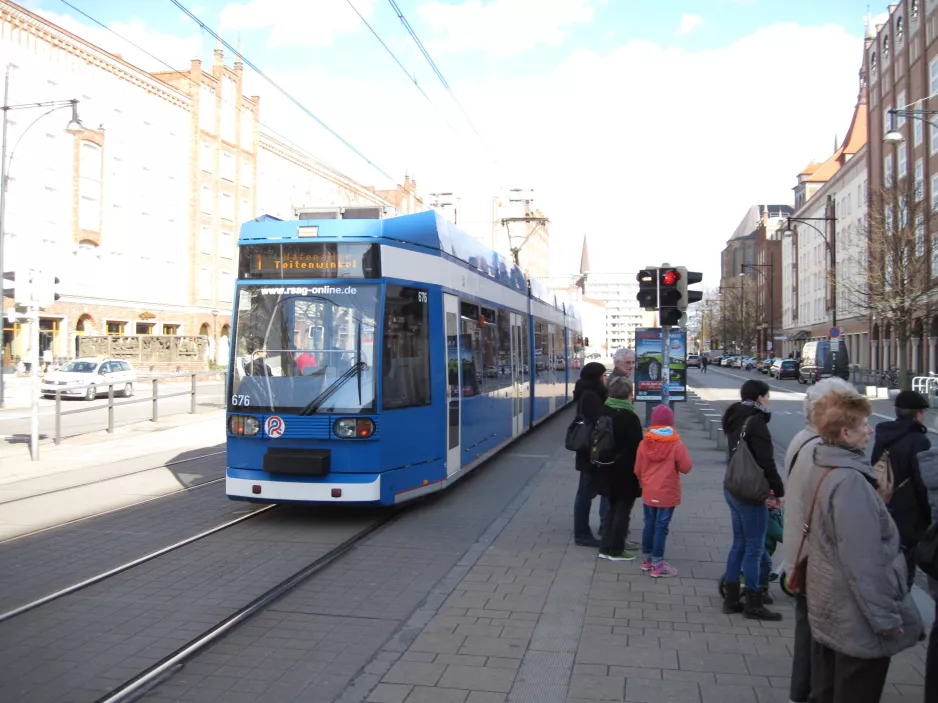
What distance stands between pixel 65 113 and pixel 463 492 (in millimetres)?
37909

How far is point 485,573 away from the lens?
682cm


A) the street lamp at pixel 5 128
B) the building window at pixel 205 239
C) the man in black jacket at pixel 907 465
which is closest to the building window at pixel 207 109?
the building window at pixel 205 239

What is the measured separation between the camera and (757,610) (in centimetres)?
566

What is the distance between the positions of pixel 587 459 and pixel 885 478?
296 centimetres

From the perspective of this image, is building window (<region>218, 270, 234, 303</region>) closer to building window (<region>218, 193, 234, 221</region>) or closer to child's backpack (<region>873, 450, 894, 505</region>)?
building window (<region>218, 193, 234, 221</region>)

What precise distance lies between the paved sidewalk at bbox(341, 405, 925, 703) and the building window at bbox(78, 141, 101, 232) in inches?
1598

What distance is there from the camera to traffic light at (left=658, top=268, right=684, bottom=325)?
406 inches

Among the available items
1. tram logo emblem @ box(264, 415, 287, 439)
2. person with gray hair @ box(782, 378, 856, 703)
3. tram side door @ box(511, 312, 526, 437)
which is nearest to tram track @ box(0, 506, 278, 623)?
tram logo emblem @ box(264, 415, 287, 439)

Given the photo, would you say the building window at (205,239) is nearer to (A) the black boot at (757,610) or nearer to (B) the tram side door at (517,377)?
(B) the tram side door at (517,377)

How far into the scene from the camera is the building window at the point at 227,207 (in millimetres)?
53281

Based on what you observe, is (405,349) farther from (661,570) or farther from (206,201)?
(206,201)

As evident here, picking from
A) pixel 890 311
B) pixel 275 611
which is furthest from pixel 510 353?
pixel 890 311

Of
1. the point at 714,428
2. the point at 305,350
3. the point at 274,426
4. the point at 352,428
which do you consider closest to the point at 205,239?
the point at 714,428

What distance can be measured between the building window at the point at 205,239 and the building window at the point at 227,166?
3.66 metres
